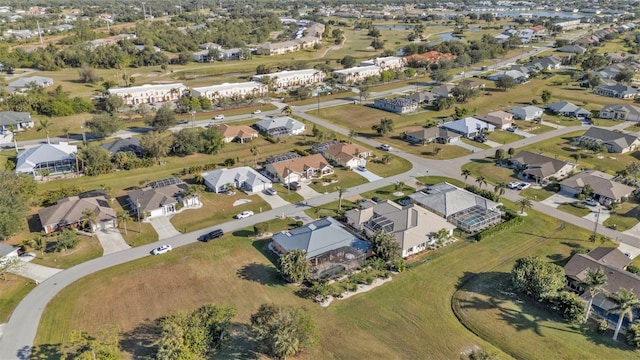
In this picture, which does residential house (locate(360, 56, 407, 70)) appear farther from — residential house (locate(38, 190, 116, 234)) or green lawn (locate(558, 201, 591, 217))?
residential house (locate(38, 190, 116, 234))

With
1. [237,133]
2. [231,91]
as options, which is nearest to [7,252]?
[237,133]

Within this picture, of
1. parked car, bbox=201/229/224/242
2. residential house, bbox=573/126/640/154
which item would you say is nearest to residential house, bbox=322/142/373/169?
parked car, bbox=201/229/224/242

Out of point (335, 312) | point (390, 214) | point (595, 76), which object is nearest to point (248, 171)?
point (390, 214)

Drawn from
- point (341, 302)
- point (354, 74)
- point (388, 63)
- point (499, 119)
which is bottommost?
point (341, 302)

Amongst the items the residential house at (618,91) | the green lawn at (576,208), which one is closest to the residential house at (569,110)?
the residential house at (618,91)

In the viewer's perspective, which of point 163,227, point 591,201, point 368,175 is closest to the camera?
point 163,227

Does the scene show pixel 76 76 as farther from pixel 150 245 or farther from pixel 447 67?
pixel 447 67

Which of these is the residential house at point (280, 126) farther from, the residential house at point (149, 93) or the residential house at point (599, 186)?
the residential house at point (599, 186)

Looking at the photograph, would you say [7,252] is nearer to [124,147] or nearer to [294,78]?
[124,147]
